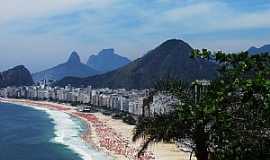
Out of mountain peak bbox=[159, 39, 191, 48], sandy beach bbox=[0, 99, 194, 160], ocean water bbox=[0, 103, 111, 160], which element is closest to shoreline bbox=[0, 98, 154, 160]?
sandy beach bbox=[0, 99, 194, 160]

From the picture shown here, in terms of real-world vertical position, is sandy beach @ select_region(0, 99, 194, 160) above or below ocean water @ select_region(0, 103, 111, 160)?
above

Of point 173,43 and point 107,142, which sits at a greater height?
point 173,43

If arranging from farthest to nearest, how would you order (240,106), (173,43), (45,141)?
1. (173,43)
2. (45,141)
3. (240,106)

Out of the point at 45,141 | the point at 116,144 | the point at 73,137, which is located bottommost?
the point at 45,141

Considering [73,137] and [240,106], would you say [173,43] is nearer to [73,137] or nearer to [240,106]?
[73,137]

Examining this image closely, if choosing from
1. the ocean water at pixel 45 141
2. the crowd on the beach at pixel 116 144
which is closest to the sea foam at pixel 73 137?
the ocean water at pixel 45 141

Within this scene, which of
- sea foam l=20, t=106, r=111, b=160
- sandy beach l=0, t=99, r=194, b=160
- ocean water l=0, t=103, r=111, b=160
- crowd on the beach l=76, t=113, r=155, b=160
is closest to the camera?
sandy beach l=0, t=99, r=194, b=160

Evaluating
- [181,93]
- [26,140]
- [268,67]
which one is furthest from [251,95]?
[26,140]

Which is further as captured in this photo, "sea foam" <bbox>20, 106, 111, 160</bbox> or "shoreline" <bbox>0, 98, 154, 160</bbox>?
"sea foam" <bbox>20, 106, 111, 160</bbox>

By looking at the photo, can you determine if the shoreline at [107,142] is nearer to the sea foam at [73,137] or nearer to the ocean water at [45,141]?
the sea foam at [73,137]

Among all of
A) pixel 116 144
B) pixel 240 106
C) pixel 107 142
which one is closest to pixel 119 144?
pixel 116 144

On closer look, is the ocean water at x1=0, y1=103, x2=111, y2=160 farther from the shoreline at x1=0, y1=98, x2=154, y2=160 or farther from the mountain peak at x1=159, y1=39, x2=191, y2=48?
the mountain peak at x1=159, y1=39, x2=191, y2=48
